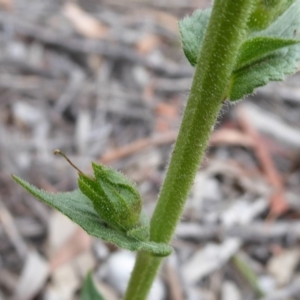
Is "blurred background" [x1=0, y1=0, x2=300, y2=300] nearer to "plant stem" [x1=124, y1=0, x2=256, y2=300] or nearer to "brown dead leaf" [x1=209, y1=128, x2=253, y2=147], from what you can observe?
"brown dead leaf" [x1=209, y1=128, x2=253, y2=147]

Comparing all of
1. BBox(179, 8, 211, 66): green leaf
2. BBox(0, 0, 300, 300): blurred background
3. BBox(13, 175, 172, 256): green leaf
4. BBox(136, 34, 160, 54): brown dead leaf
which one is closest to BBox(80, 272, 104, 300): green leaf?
BBox(0, 0, 300, 300): blurred background

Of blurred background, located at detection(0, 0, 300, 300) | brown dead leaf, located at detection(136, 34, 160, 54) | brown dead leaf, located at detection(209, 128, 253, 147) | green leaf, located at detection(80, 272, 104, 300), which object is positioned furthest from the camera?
brown dead leaf, located at detection(136, 34, 160, 54)

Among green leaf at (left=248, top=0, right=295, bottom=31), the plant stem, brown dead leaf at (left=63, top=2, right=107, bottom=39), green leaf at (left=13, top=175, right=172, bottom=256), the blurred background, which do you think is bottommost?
green leaf at (left=13, top=175, right=172, bottom=256)

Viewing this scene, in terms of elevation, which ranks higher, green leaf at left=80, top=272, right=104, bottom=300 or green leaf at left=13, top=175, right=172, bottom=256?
green leaf at left=80, top=272, right=104, bottom=300

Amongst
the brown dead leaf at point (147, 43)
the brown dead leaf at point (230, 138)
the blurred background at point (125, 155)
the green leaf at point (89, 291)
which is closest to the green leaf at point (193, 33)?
the blurred background at point (125, 155)

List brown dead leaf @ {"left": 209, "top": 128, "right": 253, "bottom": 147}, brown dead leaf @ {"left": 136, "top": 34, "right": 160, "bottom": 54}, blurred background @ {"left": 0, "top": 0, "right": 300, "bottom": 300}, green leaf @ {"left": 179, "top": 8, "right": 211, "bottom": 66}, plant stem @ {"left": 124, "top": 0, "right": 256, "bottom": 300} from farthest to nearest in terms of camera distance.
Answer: brown dead leaf @ {"left": 136, "top": 34, "right": 160, "bottom": 54} → brown dead leaf @ {"left": 209, "top": 128, "right": 253, "bottom": 147} → blurred background @ {"left": 0, "top": 0, "right": 300, "bottom": 300} → green leaf @ {"left": 179, "top": 8, "right": 211, "bottom": 66} → plant stem @ {"left": 124, "top": 0, "right": 256, "bottom": 300}

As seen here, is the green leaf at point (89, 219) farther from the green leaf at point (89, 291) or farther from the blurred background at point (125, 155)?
the blurred background at point (125, 155)

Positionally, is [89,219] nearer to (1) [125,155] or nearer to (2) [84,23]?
(1) [125,155]

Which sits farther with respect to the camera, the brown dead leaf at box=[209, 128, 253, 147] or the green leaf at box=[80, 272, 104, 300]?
the brown dead leaf at box=[209, 128, 253, 147]

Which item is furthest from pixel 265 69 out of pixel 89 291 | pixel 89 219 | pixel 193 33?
pixel 89 291
